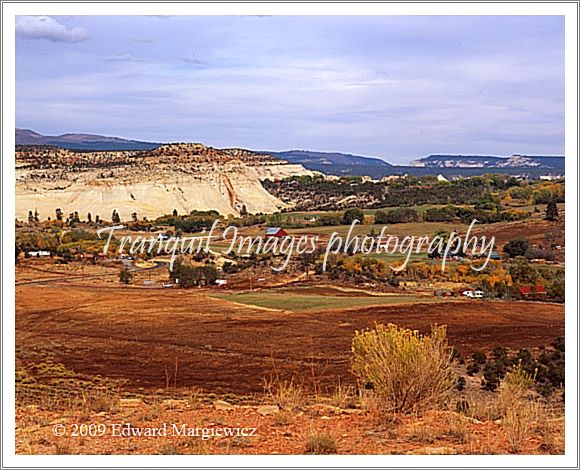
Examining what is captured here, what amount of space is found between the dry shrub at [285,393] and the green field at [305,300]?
0.71 metres

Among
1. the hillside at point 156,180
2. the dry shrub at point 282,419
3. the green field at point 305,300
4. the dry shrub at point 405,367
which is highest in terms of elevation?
the hillside at point 156,180

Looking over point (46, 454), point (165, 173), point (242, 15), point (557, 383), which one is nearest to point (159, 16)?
point (242, 15)

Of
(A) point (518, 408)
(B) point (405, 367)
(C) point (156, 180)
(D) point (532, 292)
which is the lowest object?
(A) point (518, 408)

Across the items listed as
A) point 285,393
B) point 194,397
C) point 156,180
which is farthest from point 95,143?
point 285,393

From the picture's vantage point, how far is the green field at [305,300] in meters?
8.47

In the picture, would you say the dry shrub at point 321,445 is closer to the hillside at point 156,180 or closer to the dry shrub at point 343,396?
the dry shrub at point 343,396

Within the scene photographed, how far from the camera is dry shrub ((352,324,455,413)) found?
317 inches

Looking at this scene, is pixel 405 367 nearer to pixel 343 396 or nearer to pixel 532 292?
pixel 343 396

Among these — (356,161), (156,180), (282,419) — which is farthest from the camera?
(156,180)

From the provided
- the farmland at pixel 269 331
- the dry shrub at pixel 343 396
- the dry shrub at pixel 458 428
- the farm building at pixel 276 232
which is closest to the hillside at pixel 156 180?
the farmland at pixel 269 331

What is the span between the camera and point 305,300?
335 inches

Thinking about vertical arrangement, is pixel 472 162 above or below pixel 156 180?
above

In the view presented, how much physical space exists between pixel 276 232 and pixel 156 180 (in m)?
1.40

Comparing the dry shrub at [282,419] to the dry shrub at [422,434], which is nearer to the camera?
the dry shrub at [422,434]
